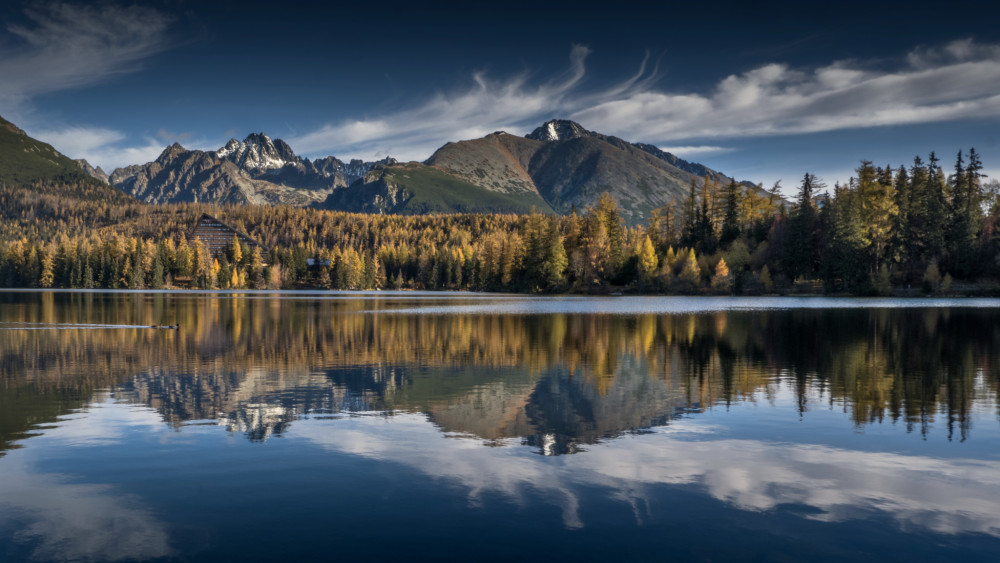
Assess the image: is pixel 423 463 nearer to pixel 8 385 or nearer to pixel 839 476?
pixel 839 476

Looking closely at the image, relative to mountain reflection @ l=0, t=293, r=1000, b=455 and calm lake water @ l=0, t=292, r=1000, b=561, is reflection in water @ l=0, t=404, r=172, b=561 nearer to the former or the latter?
calm lake water @ l=0, t=292, r=1000, b=561

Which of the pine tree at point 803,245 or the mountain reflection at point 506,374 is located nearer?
the mountain reflection at point 506,374

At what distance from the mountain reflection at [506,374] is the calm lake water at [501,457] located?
0.62 ft

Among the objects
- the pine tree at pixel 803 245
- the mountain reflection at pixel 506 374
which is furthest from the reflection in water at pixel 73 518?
the pine tree at pixel 803 245

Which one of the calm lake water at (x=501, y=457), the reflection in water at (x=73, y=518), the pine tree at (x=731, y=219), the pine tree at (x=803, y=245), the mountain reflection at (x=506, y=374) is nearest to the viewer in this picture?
the reflection in water at (x=73, y=518)

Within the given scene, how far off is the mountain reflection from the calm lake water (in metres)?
0.19

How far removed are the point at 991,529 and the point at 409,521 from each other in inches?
405

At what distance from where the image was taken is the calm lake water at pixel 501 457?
10586 millimetres

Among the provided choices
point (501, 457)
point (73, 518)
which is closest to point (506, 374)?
point (501, 457)

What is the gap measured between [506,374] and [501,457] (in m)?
12.7

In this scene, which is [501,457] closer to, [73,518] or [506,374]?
[73,518]

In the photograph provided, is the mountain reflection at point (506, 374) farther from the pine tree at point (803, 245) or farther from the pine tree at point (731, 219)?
the pine tree at point (731, 219)

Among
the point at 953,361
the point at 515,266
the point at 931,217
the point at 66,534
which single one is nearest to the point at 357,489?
the point at 66,534

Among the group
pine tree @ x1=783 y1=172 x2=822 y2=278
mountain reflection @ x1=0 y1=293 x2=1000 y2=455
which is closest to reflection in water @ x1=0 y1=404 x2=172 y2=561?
mountain reflection @ x1=0 y1=293 x2=1000 y2=455
